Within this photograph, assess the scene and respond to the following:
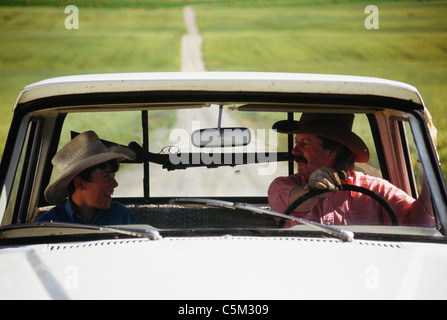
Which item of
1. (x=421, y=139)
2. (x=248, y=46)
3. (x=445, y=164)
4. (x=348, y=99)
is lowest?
(x=421, y=139)

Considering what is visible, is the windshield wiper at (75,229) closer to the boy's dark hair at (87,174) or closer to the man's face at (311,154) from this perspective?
the boy's dark hair at (87,174)

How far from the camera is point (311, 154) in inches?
137

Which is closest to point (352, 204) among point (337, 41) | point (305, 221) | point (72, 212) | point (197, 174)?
point (305, 221)

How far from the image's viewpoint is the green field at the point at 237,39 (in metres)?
54.2

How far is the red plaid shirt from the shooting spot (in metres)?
3.16

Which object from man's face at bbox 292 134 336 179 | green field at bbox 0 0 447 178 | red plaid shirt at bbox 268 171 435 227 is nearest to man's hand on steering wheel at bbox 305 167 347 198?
red plaid shirt at bbox 268 171 435 227

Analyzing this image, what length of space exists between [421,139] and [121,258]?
1166mm

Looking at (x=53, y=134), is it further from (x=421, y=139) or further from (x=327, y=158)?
(x=421, y=139)

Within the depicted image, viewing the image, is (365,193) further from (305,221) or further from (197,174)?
(197,174)

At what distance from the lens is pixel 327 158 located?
348 cm

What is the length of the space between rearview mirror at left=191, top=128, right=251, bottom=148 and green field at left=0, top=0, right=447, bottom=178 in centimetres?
3922

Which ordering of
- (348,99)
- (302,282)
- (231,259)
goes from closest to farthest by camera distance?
(302,282), (231,259), (348,99)

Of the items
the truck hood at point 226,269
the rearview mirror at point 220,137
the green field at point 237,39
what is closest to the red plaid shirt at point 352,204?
the rearview mirror at point 220,137
